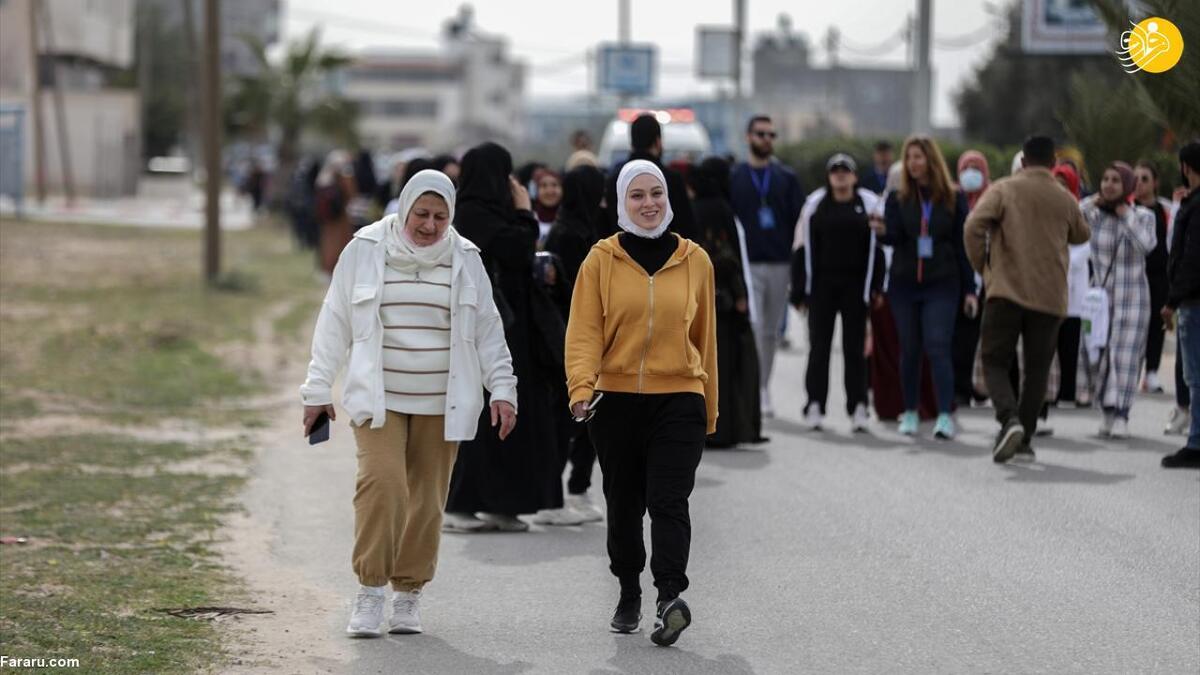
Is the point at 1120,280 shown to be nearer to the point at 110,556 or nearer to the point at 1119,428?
the point at 1119,428

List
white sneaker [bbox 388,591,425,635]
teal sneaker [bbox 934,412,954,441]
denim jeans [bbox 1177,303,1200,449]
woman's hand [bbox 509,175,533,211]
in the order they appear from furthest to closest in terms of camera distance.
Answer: teal sneaker [bbox 934,412,954,441]
denim jeans [bbox 1177,303,1200,449]
woman's hand [bbox 509,175,533,211]
white sneaker [bbox 388,591,425,635]

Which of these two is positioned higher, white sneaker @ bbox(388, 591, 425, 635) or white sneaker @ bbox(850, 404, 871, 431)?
white sneaker @ bbox(388, 591, 425, 635)

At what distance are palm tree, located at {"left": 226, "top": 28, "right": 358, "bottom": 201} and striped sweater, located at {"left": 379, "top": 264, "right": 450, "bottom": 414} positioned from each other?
55845 millimetres

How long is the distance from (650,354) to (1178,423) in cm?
777

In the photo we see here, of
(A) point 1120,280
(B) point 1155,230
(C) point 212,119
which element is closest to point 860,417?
(A) point 1120,280

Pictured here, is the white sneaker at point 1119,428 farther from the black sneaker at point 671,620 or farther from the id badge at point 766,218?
the black sneaker at point 671,620

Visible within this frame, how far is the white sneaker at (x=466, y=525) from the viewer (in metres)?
10.8

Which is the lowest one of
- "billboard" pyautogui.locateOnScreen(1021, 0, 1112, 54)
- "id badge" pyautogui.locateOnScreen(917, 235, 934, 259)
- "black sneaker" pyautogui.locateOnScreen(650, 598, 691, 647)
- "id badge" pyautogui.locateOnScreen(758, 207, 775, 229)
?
"black sneaker" pyautogui.locateOnScreen(650, 598, 691, 647)

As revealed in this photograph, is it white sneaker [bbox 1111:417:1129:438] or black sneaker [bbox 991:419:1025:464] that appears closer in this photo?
black sneaker [bbox 991:419:1025:464]

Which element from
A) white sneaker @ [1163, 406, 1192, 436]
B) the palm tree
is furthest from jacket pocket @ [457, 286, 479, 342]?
the palm tree

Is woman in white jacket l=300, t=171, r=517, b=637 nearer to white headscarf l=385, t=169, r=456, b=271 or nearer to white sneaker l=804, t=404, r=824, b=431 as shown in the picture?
white headscarf l=385, t=169, r=456, b=271

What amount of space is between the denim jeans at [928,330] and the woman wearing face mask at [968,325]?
535 millimetres

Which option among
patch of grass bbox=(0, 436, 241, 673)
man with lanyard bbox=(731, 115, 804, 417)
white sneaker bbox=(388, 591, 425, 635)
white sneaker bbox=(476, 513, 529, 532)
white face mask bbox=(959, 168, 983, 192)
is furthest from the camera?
man with lanyard bbox=(731, 115, 804, 417)

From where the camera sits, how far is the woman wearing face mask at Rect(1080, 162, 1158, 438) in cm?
1420
